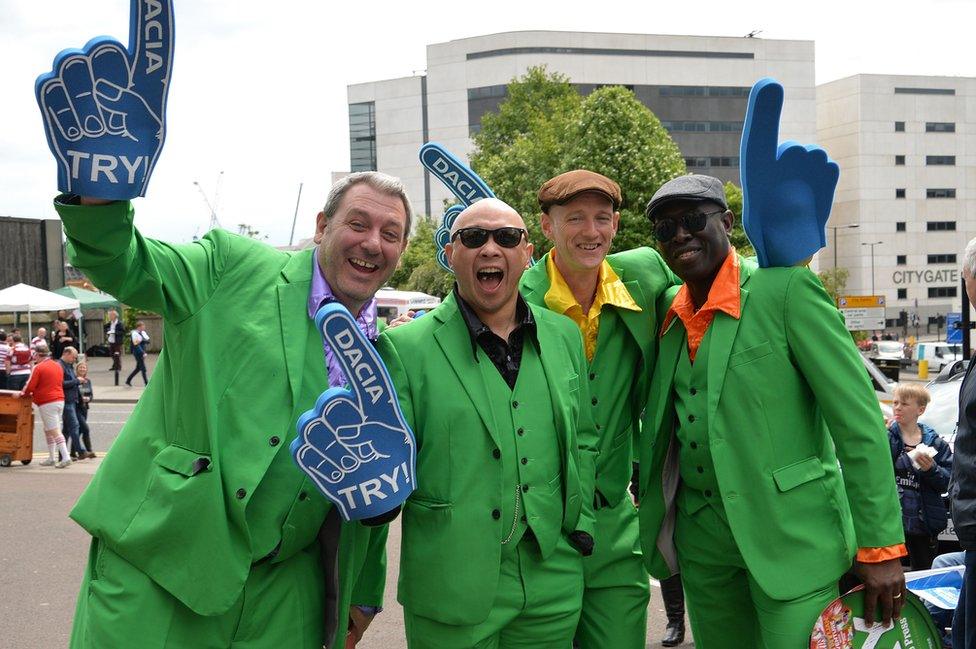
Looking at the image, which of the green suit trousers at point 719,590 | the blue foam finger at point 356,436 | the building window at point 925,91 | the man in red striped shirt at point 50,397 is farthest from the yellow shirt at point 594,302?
the building window at point 925,91

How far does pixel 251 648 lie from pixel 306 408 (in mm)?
752

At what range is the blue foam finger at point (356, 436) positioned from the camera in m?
2.54

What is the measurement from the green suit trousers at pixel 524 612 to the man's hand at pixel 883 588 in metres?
0.98

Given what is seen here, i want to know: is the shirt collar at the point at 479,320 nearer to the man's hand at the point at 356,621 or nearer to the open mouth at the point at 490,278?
the open mouth at the point at 490,278

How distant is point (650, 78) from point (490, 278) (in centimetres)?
6771

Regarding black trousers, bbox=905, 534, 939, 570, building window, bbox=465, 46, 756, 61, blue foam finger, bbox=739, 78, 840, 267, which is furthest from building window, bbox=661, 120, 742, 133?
blue foam finger, bbox=739, 78, 840, 267

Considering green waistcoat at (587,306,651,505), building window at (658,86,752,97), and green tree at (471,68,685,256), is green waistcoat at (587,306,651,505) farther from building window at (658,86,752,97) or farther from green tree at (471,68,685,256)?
building window at (658,86,752,97)

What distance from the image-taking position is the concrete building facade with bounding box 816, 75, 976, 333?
69.6m

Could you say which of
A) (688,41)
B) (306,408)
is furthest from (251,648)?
(688,41)

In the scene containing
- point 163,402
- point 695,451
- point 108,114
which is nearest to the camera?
point 108,114

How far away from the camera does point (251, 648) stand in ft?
9.02

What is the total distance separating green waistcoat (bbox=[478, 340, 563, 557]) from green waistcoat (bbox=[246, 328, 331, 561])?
0.59 m

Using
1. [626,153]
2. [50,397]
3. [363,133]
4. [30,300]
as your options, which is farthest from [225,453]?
[363,133]

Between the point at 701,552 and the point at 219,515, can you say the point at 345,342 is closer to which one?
the point at 219,515
